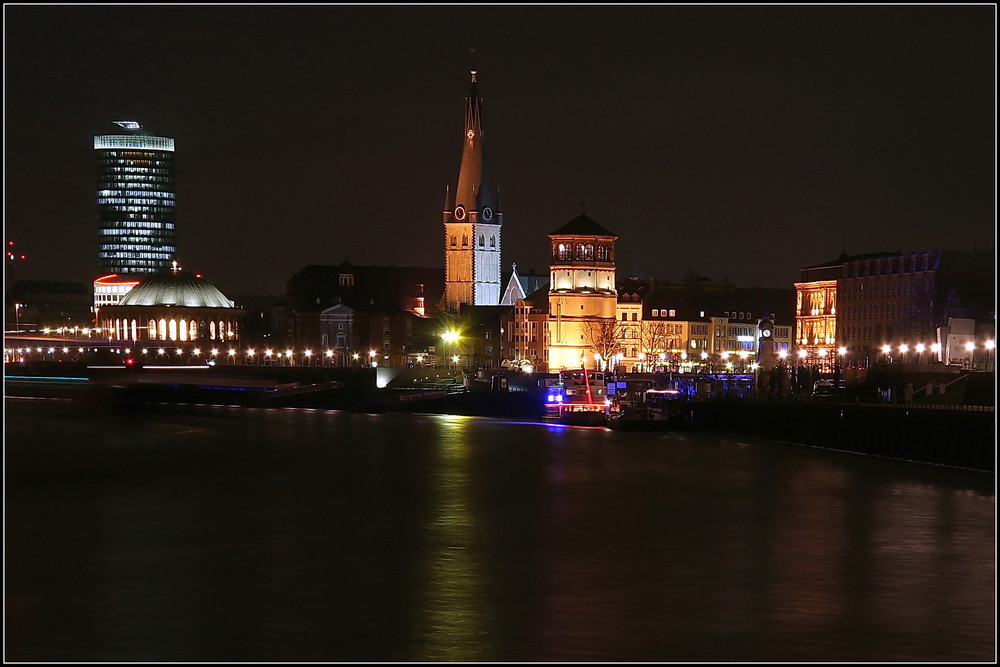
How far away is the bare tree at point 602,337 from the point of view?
12469 cm

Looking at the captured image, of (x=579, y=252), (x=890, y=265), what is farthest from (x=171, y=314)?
(x=890, y=265)

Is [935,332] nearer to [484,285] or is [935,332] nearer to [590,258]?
[590,258]

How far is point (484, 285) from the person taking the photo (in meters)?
162

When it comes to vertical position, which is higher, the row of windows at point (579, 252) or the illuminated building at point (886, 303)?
the row of windows at point (579, 252)

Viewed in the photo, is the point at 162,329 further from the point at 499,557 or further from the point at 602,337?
the point at 499,557

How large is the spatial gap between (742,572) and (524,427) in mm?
47684

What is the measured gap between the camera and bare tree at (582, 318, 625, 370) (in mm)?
124688

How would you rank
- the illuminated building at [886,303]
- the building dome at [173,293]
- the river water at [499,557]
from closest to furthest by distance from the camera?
the river water at [499,557] < the illuminated building at [886,303] < the building dome at [173,293]

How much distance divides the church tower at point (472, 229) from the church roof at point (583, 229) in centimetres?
3432

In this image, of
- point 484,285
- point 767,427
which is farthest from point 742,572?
point 484,285

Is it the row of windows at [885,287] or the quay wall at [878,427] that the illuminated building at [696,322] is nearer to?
the row of windows at [885,287]

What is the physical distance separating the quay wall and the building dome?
374ft

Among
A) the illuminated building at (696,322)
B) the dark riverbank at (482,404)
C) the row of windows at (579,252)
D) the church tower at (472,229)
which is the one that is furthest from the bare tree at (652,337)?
the church tower at (472,229)

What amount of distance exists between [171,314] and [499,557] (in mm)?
145755
